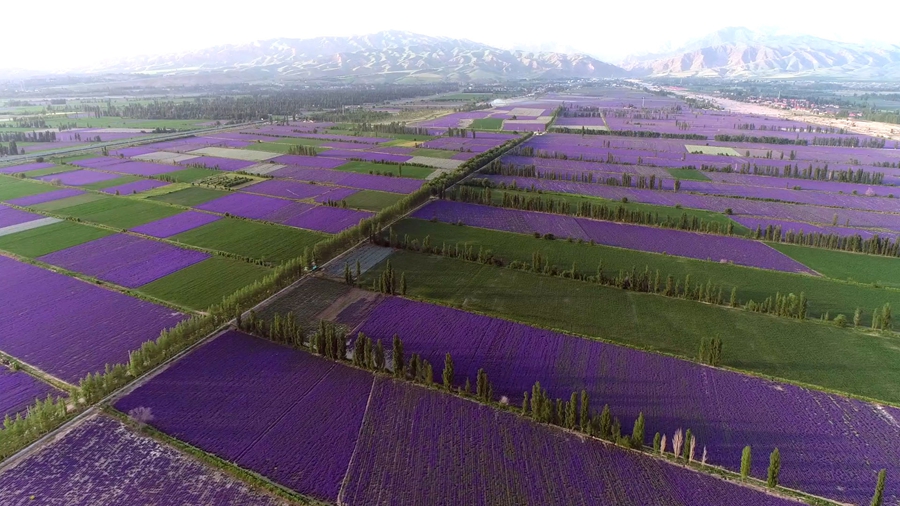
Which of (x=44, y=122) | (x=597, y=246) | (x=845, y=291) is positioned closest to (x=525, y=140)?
(x=597, y=246)

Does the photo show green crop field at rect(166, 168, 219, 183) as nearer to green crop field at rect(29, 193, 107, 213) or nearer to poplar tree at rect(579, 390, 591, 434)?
green crop field at rect(29, 193, 107, 213)

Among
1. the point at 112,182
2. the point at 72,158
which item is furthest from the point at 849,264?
the point at 72,158

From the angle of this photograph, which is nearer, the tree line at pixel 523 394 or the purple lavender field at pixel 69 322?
the tree line at pixel 523 394

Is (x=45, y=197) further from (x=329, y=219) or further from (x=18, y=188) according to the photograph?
(x=329, y=219)

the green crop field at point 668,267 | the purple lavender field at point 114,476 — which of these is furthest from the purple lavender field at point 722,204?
the purple lavender field at point 114,476

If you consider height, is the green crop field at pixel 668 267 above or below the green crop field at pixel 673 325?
above

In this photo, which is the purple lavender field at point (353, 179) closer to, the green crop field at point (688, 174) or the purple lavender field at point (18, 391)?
the green crop field at point (688, 174)
